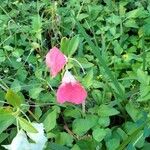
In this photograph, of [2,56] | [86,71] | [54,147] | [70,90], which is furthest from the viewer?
[2,56]

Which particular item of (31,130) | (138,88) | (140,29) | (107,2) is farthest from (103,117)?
(107,2)

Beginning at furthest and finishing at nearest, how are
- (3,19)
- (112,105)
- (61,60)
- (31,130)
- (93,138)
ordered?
(3,19) → (112,105) → (93,138) → (61,60) → (31,130)

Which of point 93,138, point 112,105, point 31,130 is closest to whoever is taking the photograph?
point 31,130

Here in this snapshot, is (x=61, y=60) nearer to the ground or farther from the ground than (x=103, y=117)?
farther from the ground

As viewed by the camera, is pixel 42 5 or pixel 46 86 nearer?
pixel 46 86

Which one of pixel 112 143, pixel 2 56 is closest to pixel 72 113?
pixel 112 143

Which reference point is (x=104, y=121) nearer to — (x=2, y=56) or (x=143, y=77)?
(x=143, y=77)

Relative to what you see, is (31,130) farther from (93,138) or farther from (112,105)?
(112,105)
